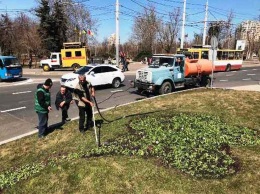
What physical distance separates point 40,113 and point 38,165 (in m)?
2.16

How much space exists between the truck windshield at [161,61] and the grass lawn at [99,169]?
6.13 metres

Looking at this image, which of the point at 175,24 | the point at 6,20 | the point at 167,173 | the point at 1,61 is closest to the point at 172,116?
the point at 167,173

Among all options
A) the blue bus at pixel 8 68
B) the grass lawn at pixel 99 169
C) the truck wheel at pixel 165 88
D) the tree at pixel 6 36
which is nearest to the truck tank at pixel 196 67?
the truck wheel at pixel 165 88

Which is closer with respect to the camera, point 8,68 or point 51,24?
point 8,68

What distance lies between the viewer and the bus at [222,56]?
1088 inches

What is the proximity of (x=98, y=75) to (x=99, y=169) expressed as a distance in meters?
11.6

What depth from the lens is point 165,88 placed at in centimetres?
1438

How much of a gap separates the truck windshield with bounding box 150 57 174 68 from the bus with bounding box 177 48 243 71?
1270 centimetres

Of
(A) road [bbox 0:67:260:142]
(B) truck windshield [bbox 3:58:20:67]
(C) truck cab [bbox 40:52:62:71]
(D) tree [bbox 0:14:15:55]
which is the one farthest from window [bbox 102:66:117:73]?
(D) tree [bbox 0:14:15:55]

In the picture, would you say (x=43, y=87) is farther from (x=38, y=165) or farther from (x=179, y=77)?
(x=179, y=77)

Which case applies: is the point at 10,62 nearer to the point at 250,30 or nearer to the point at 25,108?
the point at 25,108

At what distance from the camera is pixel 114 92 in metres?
16.5

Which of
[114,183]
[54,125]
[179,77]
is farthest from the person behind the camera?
[179,77]

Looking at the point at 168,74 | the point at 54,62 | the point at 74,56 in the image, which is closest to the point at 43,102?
the point at 168,74
